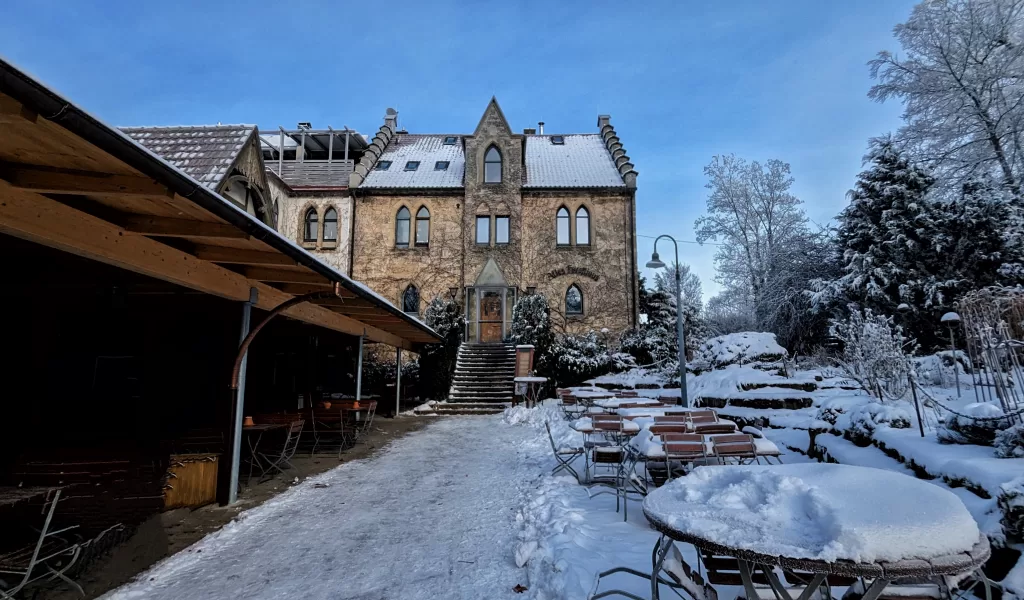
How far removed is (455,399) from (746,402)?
9.41m

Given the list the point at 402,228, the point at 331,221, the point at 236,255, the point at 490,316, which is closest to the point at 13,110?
the point at 236,255

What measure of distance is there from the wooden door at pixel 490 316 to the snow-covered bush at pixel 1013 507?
19.1 metres

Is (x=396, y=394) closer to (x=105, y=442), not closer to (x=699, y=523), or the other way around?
(x=105, y=442)

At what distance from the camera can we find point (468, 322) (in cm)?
2177

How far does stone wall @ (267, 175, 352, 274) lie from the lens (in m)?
22.4

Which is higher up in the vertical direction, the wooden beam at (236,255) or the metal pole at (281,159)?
the metal pole at (281,159)

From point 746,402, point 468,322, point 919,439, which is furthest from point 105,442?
point 468,322

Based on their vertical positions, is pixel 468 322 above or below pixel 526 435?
above

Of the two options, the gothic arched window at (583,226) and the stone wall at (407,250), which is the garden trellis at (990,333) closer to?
the gothic arched window at (583,226)

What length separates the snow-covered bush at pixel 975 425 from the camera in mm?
4691

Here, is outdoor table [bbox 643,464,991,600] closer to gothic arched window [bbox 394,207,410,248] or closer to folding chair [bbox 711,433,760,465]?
folding chair [bbox 711,433,760,465]

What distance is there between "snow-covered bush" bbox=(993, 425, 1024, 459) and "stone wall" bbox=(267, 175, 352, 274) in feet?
71.2

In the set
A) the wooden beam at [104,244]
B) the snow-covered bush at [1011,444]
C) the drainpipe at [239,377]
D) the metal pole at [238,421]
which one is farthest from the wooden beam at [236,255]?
the snow-covered bush at [1011,444]

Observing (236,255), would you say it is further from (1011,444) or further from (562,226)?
(562,226)
